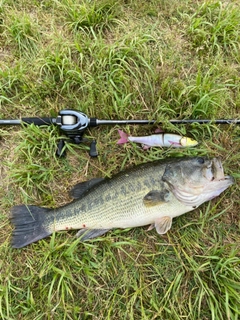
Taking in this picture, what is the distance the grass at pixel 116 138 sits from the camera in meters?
3.24

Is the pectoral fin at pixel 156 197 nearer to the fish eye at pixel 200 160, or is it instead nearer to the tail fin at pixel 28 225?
the fish eye at pixel 200 160

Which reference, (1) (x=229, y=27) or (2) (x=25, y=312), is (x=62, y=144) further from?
(1) (x=229, y=27)

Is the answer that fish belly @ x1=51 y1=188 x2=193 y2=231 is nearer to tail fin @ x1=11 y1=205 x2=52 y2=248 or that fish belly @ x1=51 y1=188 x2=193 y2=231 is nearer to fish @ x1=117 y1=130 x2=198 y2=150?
tail fin @ x1=11 y1=205 x2=52 y2=248

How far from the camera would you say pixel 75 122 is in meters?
3.34

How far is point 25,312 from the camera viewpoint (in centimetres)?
323

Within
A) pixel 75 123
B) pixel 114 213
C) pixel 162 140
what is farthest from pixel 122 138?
pixel 114 213

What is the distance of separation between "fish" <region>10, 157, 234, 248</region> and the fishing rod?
536mm

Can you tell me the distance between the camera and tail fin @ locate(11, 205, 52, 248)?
331 centimetres

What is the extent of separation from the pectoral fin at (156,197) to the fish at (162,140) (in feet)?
2.01

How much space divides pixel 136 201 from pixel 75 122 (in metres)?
1.10

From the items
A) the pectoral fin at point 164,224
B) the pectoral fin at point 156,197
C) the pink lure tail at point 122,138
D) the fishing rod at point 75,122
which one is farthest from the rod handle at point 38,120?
the pectoral fin at point 164,224

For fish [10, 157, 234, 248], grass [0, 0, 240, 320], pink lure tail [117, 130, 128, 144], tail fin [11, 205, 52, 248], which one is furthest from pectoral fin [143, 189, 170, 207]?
tail fin [11, 205, 52, 248]

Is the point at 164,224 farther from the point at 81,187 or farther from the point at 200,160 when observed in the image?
the point at 81,187

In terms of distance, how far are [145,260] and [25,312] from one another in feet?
4.61
